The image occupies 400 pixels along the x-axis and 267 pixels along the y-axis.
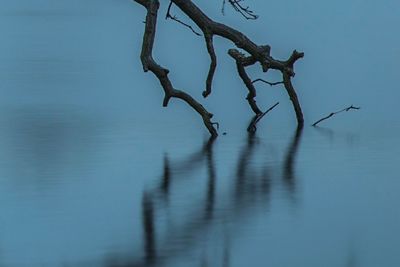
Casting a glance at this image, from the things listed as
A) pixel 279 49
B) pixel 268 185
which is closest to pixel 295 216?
pixel 268 185

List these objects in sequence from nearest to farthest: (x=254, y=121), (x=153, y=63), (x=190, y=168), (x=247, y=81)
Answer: (x=190, y=168) → (x=153, y=63) → (x=254, y=121) → (x=247, y=81)

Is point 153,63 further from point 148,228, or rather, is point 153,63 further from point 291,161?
point 148,228

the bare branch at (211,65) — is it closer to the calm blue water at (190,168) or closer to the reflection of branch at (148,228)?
the calm blue water at (190,168)

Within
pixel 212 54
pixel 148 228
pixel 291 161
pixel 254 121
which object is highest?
pixel 212 54

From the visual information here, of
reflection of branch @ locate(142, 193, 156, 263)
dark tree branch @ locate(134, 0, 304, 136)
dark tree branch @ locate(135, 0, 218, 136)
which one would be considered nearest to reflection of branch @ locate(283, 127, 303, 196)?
dark tree branch @ locate(134, 0, 304, 136)

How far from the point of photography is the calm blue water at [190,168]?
401 cm

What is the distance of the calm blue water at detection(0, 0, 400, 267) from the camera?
158 inches

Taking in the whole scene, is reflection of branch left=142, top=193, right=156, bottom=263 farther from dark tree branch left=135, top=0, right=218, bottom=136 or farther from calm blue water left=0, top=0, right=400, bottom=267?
dark tree branch left=135, top=0, right=218, bottom=136

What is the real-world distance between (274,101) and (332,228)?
377 cm

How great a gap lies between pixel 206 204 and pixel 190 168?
3.05 feet

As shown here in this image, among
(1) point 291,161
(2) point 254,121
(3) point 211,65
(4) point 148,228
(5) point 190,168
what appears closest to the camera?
(4) point 148,228

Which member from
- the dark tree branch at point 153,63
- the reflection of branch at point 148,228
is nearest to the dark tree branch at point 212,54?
the dark tree branch at point 153,63

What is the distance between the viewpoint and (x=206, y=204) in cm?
479

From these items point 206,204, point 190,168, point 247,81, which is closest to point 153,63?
point 190,168
